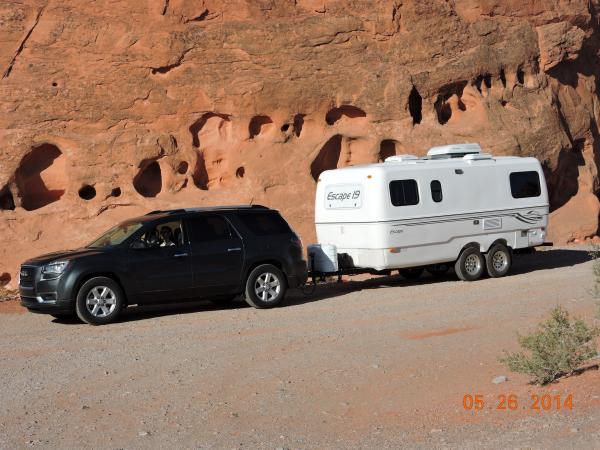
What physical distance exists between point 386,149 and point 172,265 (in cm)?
1029

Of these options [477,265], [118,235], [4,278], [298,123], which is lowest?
[477,265]

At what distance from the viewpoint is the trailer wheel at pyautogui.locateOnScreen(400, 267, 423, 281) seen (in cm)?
1750

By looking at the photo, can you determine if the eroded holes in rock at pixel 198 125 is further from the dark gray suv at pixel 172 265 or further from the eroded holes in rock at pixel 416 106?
the dark gray suv at pixel 172 265

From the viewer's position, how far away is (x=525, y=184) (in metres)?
17.7

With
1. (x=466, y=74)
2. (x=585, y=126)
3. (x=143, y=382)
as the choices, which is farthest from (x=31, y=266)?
(x=585, y=126)

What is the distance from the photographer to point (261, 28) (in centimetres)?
2070

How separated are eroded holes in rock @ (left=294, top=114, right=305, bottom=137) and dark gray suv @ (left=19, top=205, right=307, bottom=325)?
282 inches

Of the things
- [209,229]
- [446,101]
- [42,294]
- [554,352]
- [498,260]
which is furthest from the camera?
[446,101]

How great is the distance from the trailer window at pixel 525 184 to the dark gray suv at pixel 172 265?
5.64 meters

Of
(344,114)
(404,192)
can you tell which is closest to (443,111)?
(344,114)

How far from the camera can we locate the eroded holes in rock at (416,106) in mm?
22219
